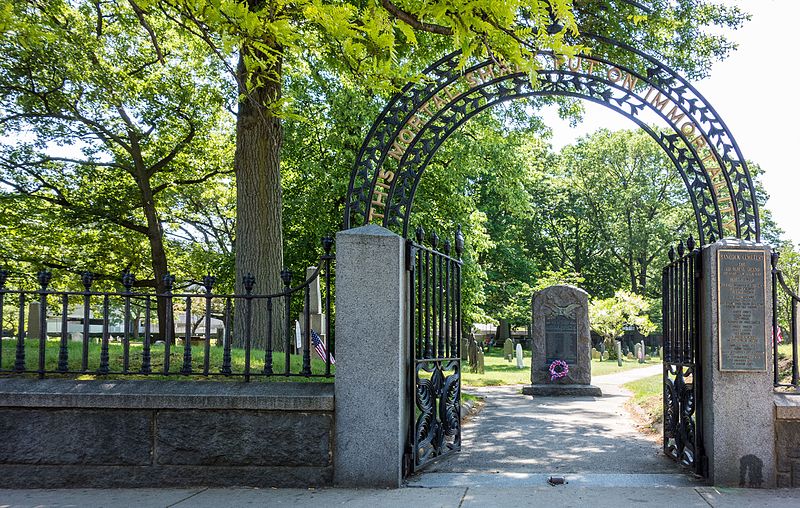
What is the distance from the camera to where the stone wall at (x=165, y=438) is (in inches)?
258

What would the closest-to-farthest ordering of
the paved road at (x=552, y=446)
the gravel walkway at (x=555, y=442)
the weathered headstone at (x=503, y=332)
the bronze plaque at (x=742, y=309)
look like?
1. the bronze plaque at (x=742, y=309)
2. the paved road at (x=552, y=446)
3. the gravel walkway at (x=555, y=442)
4. the weathered headstone at (x=503, y=332)

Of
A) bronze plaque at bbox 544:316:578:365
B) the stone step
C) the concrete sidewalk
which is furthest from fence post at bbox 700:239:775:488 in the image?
bronze plaque at bbox 544:316:578:365

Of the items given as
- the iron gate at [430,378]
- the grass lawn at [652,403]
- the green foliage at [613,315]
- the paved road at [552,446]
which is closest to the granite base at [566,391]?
the grass lawn at [652,403]

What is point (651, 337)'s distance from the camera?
5750 cm

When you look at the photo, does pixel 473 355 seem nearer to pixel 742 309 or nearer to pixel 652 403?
pixel 652 403

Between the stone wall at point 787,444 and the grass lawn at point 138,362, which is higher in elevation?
the grass lawn at point 138,362

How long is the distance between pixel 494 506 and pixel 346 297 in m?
2.22

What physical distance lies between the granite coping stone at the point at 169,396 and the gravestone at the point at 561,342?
11066 millimetres

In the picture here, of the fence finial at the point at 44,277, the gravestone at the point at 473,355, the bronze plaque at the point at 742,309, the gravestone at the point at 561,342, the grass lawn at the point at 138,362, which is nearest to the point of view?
the bronze plaque at the point at 742,309

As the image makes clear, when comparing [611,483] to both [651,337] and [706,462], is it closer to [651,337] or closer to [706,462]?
[706,462]

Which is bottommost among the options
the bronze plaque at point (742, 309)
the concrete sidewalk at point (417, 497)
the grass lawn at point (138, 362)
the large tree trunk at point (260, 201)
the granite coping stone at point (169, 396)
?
the concrete sidewalk at point (417, 497)

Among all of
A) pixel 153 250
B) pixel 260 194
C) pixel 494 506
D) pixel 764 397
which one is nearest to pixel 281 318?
pixel 260 194

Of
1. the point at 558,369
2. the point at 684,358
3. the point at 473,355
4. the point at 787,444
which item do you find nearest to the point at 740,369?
the point at 787,444

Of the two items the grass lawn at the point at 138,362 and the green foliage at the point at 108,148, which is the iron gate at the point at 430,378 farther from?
the green foliage at the point at 108,148
